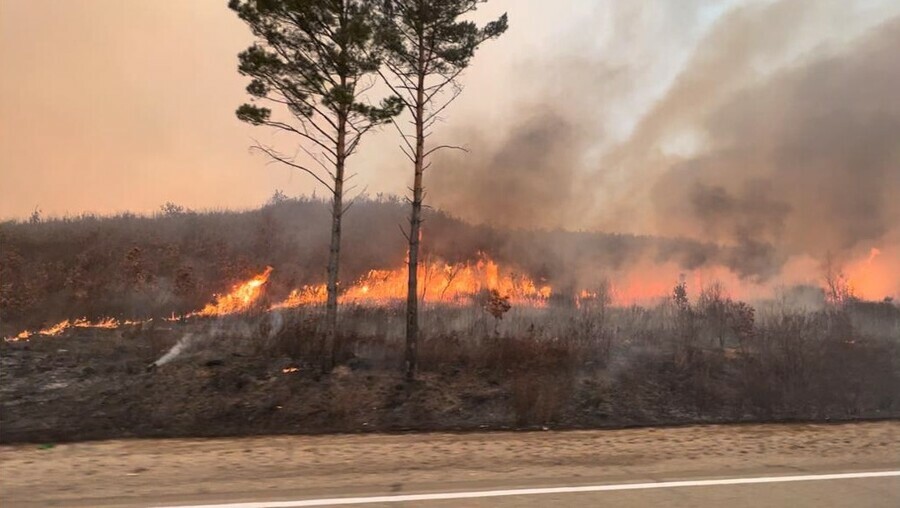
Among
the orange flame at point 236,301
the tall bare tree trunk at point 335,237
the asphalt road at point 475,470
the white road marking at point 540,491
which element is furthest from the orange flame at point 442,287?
the white road marking at point 540,491

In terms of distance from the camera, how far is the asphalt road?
5766mm

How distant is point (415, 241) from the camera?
15508 millimetres

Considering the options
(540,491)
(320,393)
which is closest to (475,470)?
(540,491)

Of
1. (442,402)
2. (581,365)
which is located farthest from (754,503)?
(581,365)

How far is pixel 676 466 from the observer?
728 cm

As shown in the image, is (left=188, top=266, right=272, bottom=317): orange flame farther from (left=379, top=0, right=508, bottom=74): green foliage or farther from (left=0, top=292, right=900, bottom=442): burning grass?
(left=379, top=0, right=508, bottom=74): green foliage

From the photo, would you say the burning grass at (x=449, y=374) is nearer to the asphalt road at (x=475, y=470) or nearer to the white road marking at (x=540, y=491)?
the asphalt road at (x=475, y=470)

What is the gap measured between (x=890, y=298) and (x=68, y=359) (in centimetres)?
3112

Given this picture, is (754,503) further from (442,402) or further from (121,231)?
(121,231)

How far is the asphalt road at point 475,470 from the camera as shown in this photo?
18.9ft

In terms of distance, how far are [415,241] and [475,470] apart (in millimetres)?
9053

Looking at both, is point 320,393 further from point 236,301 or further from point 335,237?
point 236,301

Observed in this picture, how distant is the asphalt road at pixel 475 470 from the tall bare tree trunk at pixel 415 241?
199 inches

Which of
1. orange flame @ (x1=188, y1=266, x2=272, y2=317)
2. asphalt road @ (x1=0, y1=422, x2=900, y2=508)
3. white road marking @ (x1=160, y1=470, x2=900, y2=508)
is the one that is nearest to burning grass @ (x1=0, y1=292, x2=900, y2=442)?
orange flame @ (x1=188, y1=266, x2=272, y2=317)
